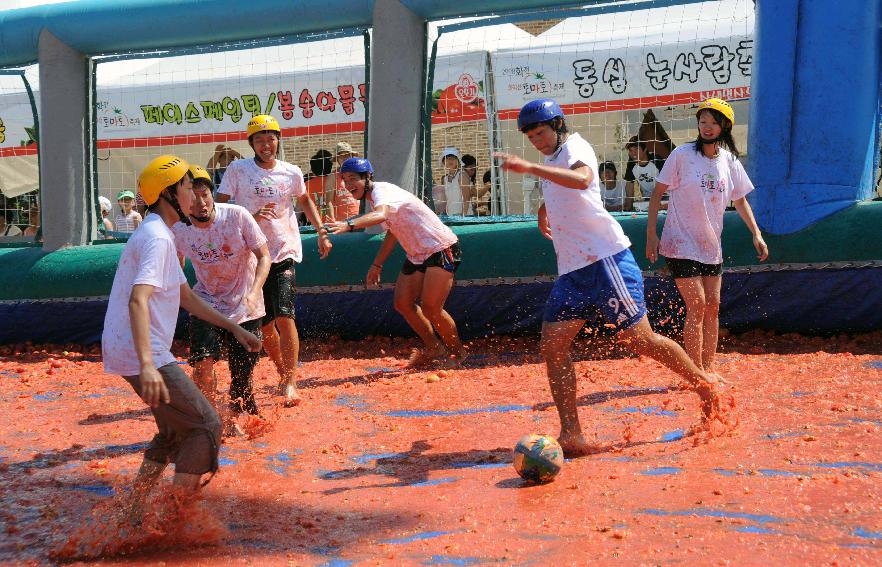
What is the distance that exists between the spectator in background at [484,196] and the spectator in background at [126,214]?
394 cm

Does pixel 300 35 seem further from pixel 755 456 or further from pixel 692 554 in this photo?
pixel 692 554

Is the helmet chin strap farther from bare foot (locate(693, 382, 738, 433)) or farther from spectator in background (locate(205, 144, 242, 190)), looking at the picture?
spectator in background (locate(205, 144, 242, 190))

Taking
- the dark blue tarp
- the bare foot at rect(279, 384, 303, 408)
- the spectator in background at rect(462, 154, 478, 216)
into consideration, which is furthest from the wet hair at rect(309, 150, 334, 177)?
the bare foot at rect(279, 384, 303, 408)

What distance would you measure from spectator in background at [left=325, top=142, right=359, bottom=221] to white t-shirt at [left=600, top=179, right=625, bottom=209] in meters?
2.37

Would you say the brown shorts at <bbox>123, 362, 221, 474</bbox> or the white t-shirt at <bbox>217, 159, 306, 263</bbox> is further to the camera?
the white t-shirt at <bbox>217, 159, 306, 263</bbox>

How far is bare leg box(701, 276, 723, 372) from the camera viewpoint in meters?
6.42

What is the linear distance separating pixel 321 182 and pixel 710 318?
4.79 m

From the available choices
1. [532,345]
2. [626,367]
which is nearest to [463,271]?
[532,345]

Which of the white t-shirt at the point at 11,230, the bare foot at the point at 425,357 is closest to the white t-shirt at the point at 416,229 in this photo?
the bare foot at the point at 425,357

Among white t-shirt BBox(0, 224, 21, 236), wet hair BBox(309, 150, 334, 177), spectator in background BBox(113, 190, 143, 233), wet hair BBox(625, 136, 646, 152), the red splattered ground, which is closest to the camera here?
the red splattered ground

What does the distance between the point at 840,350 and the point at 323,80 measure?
217 inches

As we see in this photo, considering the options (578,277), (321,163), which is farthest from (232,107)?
(578,277)

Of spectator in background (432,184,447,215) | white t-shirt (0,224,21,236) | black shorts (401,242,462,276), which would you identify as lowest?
black shorts (401,242,462,276)

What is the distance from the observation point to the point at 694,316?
6336 millimetres
